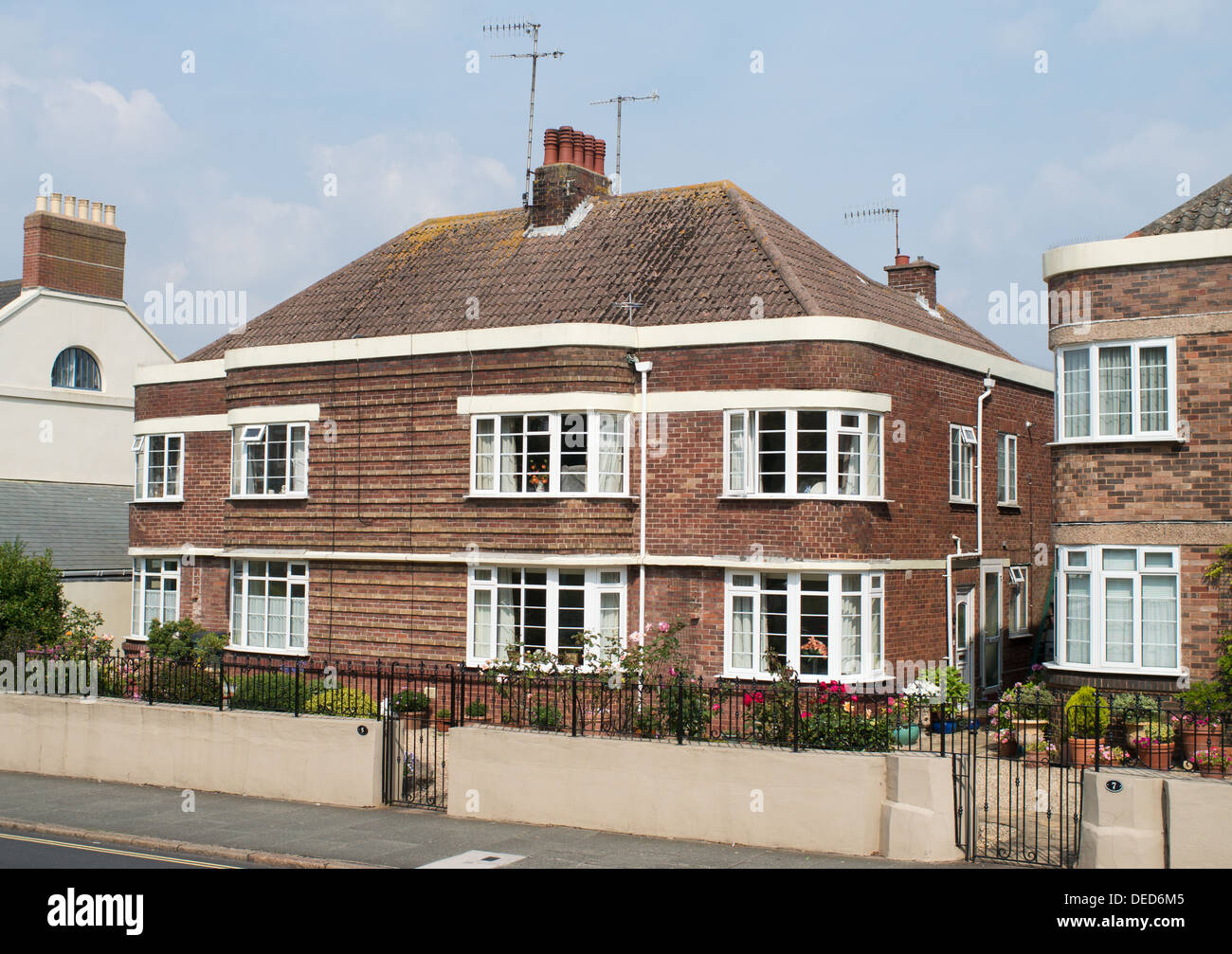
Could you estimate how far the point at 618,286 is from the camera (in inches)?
947

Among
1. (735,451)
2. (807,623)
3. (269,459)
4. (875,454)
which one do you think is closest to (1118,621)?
(807,623)

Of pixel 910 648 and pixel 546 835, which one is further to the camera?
pixel 910 648

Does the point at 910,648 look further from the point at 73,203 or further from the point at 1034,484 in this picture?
the point at 73,203

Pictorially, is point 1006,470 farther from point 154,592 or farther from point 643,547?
point 154,592

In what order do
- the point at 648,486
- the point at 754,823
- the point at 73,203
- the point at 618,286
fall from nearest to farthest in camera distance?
the point at 754,823 < the point at 648,486 < the point at 618,286 < the point at 73,203

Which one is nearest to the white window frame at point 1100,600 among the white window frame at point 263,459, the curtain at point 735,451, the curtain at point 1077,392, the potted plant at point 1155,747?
the potted plant at point 1155,747

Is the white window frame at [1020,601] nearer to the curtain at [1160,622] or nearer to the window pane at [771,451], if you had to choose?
the window pane at [771,451]

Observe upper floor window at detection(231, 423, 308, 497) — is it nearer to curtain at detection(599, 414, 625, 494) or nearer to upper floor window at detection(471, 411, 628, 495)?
upper floor window at detection(471, 411, 628, 495)

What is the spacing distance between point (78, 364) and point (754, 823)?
31692 mm

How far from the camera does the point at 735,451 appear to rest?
70.7ft

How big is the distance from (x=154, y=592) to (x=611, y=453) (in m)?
13.0

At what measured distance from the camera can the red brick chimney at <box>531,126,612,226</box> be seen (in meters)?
26.8
